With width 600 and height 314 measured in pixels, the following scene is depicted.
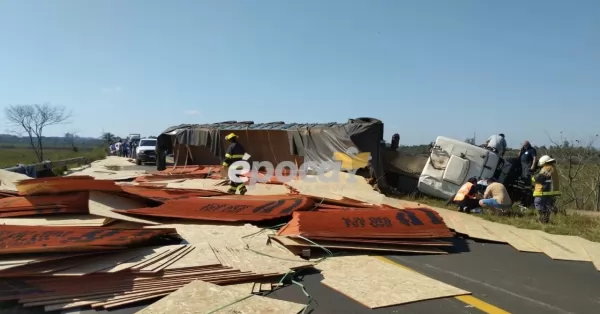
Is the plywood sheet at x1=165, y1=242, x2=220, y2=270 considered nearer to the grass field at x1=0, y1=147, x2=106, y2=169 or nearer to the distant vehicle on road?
the grass field at x1=0, y1=147, x2=106, y2=169

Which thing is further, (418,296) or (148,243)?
(148,243)

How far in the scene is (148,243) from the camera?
559 cm

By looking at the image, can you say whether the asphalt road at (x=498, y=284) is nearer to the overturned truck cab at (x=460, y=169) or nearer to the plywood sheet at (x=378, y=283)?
the plywood sheet at (x=378, y=283)

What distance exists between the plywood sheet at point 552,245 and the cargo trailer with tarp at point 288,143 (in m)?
5.74

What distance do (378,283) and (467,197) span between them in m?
6.59

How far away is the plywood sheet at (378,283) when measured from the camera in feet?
14.3

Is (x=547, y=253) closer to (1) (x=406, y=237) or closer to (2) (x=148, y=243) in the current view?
(1) (x=406, y=237)

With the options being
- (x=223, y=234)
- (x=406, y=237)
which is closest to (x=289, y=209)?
(x=223, y=234)

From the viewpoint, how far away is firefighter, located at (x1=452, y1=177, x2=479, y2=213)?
10531 mm

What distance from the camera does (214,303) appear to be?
156 inches

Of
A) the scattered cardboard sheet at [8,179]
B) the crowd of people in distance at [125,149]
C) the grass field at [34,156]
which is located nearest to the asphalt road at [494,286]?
the scattered cardboard sheet at [8,179]

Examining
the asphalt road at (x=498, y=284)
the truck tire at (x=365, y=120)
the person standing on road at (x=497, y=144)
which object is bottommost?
the asphalt road at (x=498, y=284)

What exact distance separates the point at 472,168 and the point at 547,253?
551 centimetres

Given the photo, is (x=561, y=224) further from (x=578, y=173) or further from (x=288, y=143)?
(x=288, y=143)
